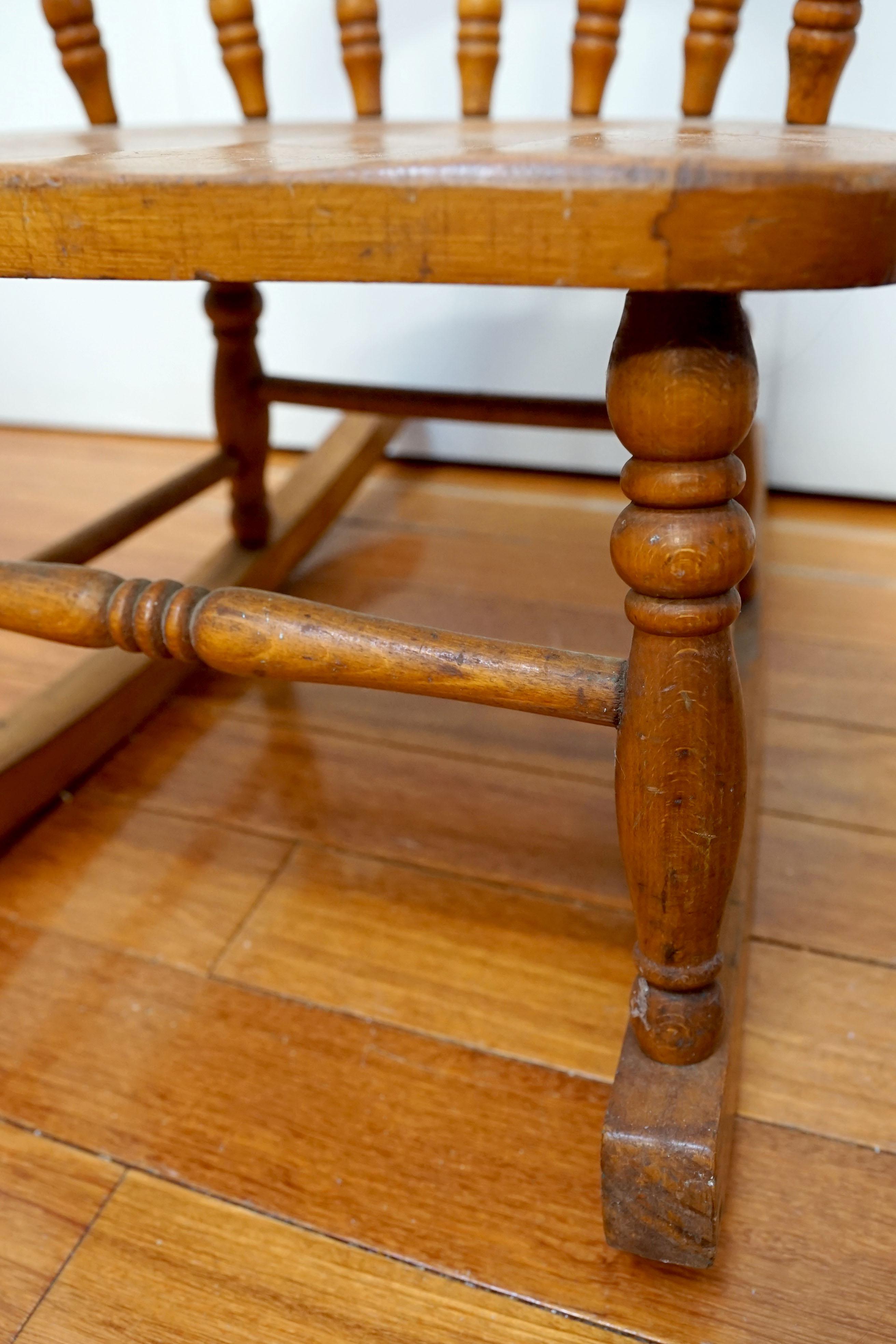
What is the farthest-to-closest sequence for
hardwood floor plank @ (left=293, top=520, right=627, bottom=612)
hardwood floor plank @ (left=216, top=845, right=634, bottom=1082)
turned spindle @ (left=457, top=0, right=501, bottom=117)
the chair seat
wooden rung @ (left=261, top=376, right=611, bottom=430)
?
hardwood floor plank @ (left=293, top=520, right=627, bottom=612), wooden rung @ (left=261, top=376, right=611, bottom=430), turned spindle @ (left=457, top=0, right=501, bottom=117), hardwood floor plank @ (left=216, top=845, right=634, bottom=1082), the chair seat

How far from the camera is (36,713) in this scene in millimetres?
805

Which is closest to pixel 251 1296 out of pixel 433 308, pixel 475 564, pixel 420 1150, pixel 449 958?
pixel 420 1150

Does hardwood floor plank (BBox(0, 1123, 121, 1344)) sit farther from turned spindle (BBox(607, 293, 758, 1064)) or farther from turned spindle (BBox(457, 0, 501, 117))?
turned spindle (BBox(457, 0, 501, 117))

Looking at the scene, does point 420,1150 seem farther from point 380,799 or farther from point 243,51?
point 243,51

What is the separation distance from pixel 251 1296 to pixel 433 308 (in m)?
1.12

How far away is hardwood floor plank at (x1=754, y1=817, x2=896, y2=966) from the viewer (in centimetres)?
67

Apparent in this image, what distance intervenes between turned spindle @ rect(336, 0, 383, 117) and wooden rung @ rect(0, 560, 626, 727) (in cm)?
58

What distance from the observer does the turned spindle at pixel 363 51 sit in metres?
0.89

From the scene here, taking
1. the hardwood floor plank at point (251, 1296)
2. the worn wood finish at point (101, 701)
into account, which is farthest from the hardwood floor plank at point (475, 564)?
Result: the hardwood floor plank at point (251, 1296)

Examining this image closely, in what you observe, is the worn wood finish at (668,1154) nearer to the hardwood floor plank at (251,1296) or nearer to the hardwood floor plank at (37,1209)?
the hardwood floor plank at (251,1296)

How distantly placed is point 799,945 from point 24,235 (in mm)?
571

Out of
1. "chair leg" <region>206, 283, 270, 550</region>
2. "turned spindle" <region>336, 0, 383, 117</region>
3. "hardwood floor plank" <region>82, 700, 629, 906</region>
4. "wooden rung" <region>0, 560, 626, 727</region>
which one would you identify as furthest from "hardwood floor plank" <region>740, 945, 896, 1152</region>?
"turned spindle" <region>336, 0, 383, 117</region>

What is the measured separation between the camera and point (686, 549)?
16.2 inches

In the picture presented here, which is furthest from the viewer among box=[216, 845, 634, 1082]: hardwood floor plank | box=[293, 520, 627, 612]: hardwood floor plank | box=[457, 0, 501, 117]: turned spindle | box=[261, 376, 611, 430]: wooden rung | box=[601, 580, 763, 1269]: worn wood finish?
box=[293, 520, 627, 612]: hardwood floor plank
